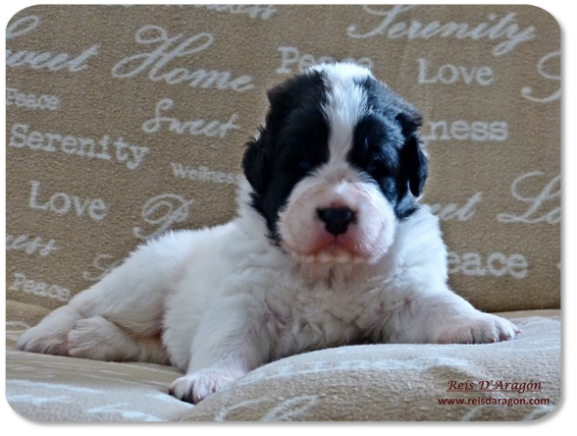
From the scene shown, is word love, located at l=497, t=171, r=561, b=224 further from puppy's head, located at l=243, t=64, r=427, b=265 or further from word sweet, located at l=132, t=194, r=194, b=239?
word sweet, located at l=132, t=194, r=194, b=239

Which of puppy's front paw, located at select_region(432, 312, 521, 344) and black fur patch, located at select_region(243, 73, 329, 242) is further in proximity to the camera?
black fur patch, located at select_region(243, 73, 329, 242)

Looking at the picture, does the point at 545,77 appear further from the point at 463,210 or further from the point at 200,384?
the point at 200,384

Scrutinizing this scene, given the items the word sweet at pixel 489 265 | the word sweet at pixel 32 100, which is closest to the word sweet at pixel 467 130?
the word sweet at pixel 489 265

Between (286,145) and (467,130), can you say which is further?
(467,130)

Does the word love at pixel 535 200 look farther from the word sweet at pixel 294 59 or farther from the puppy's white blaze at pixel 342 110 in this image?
the puppy's white blaze at pixel 342 110

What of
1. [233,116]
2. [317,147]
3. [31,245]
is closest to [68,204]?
[31,245]

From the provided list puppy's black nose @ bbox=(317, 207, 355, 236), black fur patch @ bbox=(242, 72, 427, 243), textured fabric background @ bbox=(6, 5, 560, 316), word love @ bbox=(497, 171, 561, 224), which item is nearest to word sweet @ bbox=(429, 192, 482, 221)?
textured fabric background @ bbox=(6, 5, 560, 316)
